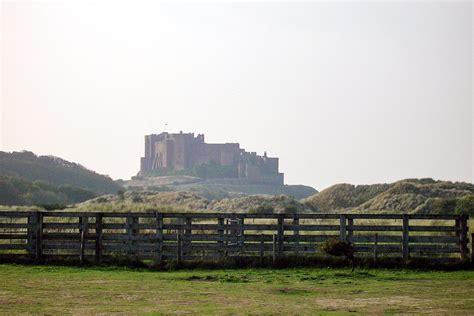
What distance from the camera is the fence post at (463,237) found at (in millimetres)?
20938

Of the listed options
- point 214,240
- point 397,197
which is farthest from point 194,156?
point 214,240

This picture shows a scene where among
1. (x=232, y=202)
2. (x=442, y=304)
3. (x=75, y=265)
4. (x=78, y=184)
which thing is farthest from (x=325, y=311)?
(x=78, y=184)

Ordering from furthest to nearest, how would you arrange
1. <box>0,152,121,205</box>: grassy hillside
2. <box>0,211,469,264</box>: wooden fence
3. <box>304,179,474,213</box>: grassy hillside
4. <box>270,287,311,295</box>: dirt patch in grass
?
<box>0,152,121,205</box>: grassy hillside
<box>304,179,474,213</box>: grassy hillside
<box>0,211,469,264</box>: wooden fence
<box>270,287,311,295</box>: dirt patch in grass

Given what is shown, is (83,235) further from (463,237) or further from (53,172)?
(53,172)

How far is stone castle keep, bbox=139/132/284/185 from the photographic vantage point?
16488cm

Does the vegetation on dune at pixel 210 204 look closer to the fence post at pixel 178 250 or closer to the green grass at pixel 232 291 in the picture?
the fence post at pixel 178 250

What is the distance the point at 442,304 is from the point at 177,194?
61936 millimetres

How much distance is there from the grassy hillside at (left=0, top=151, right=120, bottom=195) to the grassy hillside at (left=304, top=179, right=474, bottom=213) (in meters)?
35.0

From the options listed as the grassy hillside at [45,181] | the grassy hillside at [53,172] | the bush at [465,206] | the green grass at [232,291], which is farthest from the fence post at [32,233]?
the grassy hillside at [53,172]

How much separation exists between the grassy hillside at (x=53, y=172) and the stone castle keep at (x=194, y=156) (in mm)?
50361

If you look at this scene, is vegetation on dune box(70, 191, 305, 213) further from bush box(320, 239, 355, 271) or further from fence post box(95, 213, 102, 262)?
bush box(320, 239, 355, 271)

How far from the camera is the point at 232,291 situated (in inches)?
619

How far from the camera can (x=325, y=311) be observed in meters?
13.2

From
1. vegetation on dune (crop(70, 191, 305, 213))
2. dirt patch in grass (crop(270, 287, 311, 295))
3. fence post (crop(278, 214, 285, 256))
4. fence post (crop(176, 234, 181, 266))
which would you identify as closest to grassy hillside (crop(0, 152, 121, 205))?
vegetation on dune (crop(70, 191, 305, 213))
